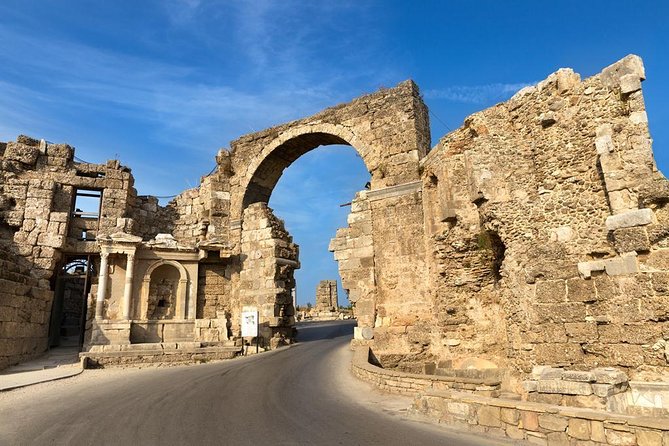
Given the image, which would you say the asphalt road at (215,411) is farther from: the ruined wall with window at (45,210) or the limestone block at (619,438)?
the ruined wall with window at (45,210)

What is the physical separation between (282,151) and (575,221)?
422 inches

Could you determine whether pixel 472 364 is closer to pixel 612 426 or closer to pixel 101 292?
pixel 612 426

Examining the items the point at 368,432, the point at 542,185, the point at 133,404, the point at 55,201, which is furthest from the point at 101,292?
the point at 542,185

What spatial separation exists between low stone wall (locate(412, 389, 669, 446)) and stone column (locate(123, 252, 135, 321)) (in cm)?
1008

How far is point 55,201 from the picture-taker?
13898 mm

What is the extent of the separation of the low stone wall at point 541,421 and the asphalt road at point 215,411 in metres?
0.27

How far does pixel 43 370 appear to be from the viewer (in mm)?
9633

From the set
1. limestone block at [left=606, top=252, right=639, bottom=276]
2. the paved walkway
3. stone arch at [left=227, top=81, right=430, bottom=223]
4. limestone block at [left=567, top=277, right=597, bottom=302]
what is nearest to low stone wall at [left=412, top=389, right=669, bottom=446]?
limestone block at [left=567, top=277, right=597, bottom=302]

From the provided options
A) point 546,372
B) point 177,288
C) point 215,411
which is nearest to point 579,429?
point 546,372

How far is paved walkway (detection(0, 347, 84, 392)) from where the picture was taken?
8094 mm

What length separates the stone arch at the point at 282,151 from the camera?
13164mm

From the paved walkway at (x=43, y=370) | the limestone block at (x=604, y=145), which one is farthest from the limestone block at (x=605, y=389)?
the paved walkway at (x=43, y=370)

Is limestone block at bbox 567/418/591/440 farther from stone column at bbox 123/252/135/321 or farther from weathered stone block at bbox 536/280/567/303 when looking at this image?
stone column at bbox 123/252/135/321

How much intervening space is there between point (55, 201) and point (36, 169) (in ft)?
4.62
